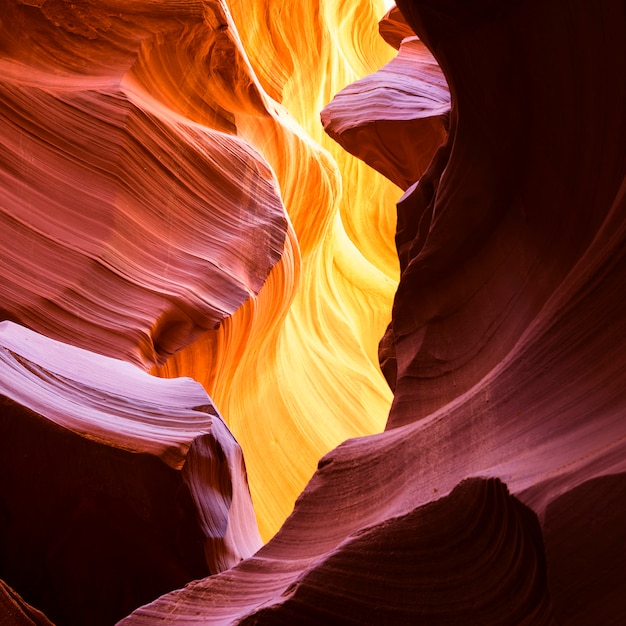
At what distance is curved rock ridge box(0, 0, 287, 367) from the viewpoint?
4.66 meters

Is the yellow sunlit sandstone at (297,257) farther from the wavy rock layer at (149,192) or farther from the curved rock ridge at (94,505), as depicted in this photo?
the curved rock ridge at (94,505)

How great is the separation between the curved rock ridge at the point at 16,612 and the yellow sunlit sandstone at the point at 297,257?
103 inches

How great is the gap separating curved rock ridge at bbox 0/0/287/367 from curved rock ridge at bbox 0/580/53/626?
84.2 inches

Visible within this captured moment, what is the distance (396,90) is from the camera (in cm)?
555

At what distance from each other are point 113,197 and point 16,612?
2933 mm

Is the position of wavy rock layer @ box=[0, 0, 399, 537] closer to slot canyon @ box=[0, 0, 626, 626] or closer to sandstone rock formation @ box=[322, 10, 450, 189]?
slot canyon @ box=[0, 0, 626, 626]

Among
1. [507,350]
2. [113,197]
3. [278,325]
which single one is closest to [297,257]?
[278,325]

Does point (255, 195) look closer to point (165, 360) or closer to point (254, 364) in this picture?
point (165, 360)

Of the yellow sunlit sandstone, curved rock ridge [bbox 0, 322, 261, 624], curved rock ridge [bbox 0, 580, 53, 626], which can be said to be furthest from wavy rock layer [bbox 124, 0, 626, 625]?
the yellow sunlit sandstone

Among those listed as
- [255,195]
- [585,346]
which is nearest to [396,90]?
[255,195]

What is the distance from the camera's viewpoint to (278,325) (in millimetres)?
6809

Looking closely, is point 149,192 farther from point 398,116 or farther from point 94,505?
point 94,505

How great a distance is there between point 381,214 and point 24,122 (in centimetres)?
602

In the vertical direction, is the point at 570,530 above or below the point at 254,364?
above
